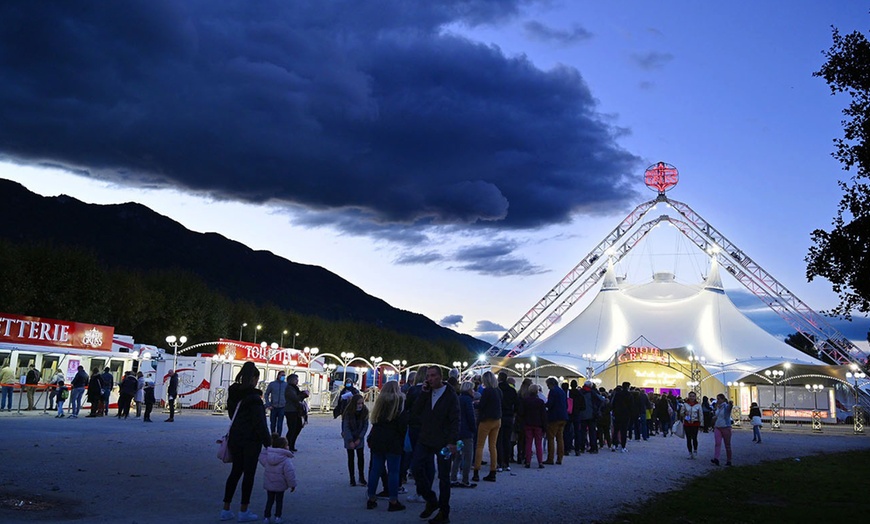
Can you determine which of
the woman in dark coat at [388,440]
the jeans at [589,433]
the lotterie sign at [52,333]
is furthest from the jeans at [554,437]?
the lotterie sign at [52,333]

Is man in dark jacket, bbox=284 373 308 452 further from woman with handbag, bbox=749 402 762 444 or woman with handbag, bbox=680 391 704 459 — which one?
woman with handbag, bbox=749 402 762 444

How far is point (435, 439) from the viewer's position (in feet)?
26.7

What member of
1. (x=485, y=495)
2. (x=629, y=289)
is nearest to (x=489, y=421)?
(x=485, y=495)

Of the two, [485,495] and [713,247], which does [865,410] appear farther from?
[485,495]

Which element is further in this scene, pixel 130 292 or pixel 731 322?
pixel 130 292

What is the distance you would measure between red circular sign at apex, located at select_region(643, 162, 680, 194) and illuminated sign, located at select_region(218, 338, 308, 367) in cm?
3500

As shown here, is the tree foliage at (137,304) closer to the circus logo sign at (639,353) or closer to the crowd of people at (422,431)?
the circus logo sign at (639,353)

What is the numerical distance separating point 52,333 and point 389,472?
21445 millimetres

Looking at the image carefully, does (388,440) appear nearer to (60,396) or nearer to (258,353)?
(60,396)

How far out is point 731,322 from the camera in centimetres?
4888

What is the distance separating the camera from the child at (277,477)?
7520 millimetres

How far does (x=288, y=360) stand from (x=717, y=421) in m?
23.0

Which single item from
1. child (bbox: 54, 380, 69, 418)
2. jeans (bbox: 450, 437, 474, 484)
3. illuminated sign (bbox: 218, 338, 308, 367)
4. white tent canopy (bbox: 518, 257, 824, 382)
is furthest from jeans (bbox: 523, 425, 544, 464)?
white tent canopy (bbox: 518, 257, 824, 382)

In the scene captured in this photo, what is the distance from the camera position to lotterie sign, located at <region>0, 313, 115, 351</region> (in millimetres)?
24062
